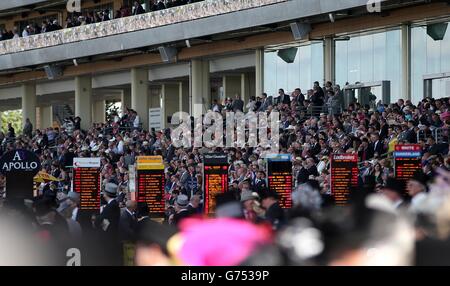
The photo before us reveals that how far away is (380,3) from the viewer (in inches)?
Result: 1421

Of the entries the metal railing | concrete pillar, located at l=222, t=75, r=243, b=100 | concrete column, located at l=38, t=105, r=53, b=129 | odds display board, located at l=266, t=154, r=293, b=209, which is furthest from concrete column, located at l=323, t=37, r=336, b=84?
concrete column, located at l=38, t=105, r=53, b=129

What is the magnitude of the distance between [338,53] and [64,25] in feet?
66.8

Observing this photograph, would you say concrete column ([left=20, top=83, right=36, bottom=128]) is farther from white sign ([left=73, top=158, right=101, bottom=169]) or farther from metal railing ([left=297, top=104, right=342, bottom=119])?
white sign ([left=73, top=158, right=101, bottom=169])

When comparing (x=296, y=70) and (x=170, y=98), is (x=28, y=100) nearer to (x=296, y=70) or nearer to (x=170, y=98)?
(x=170, y=98)

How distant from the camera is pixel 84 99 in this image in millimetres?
55875

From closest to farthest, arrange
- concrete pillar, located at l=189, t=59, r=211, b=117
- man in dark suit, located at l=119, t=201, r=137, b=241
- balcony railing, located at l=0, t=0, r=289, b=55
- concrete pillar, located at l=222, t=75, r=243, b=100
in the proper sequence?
man in dark suit, located at l=119, t=201, r=137, b=241 < balcony railing, located at l=0, t=0, r=289, b=55 < concrete pillar, located at l=189, t=59, r=211, b=117 < concrete pillar, located at l=222, t=75, r=243, b=100

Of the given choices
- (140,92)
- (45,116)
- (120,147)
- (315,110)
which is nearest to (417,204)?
(315,110)

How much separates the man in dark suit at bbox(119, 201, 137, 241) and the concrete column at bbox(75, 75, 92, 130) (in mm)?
37643

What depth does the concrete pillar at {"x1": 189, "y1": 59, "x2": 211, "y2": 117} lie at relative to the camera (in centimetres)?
4825

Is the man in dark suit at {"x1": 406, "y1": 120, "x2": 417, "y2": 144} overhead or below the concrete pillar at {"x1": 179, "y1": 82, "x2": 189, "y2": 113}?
below

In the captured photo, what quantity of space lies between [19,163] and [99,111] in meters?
46.0

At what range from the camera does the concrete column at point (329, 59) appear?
40469 mm
